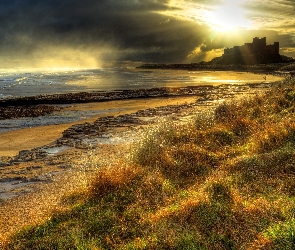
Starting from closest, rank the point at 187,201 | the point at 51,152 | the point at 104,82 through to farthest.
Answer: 1. the point at 187,201
2. the point at 51,152
3. the point at 104,82

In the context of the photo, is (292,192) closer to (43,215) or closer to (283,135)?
(283,135)

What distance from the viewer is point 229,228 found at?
623cm

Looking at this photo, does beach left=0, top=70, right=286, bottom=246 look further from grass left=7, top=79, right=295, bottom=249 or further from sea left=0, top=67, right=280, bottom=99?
sea left=0, top=67, right=280, bottom=99

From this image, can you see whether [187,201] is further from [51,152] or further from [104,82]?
[104,82]

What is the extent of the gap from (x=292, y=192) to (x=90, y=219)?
4.47 metres

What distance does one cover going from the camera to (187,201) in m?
7.31

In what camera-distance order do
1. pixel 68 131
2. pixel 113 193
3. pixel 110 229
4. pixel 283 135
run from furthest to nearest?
1. pixel 68 131
2. pixel 283 135
3. pixel 113 193
4. pixel 110 229

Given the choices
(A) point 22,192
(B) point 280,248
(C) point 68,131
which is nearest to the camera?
(B) point 280,248

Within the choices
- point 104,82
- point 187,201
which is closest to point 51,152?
point 187,201

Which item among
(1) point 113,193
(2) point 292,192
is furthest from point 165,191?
(2) point 292,192

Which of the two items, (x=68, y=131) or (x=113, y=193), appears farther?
(x=68, y=131)

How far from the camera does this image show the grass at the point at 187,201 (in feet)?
20.0

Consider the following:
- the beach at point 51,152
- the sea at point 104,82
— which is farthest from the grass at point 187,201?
the sea at point 104,82

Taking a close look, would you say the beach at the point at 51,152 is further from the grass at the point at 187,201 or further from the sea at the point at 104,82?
the sea at the point at 104,82
